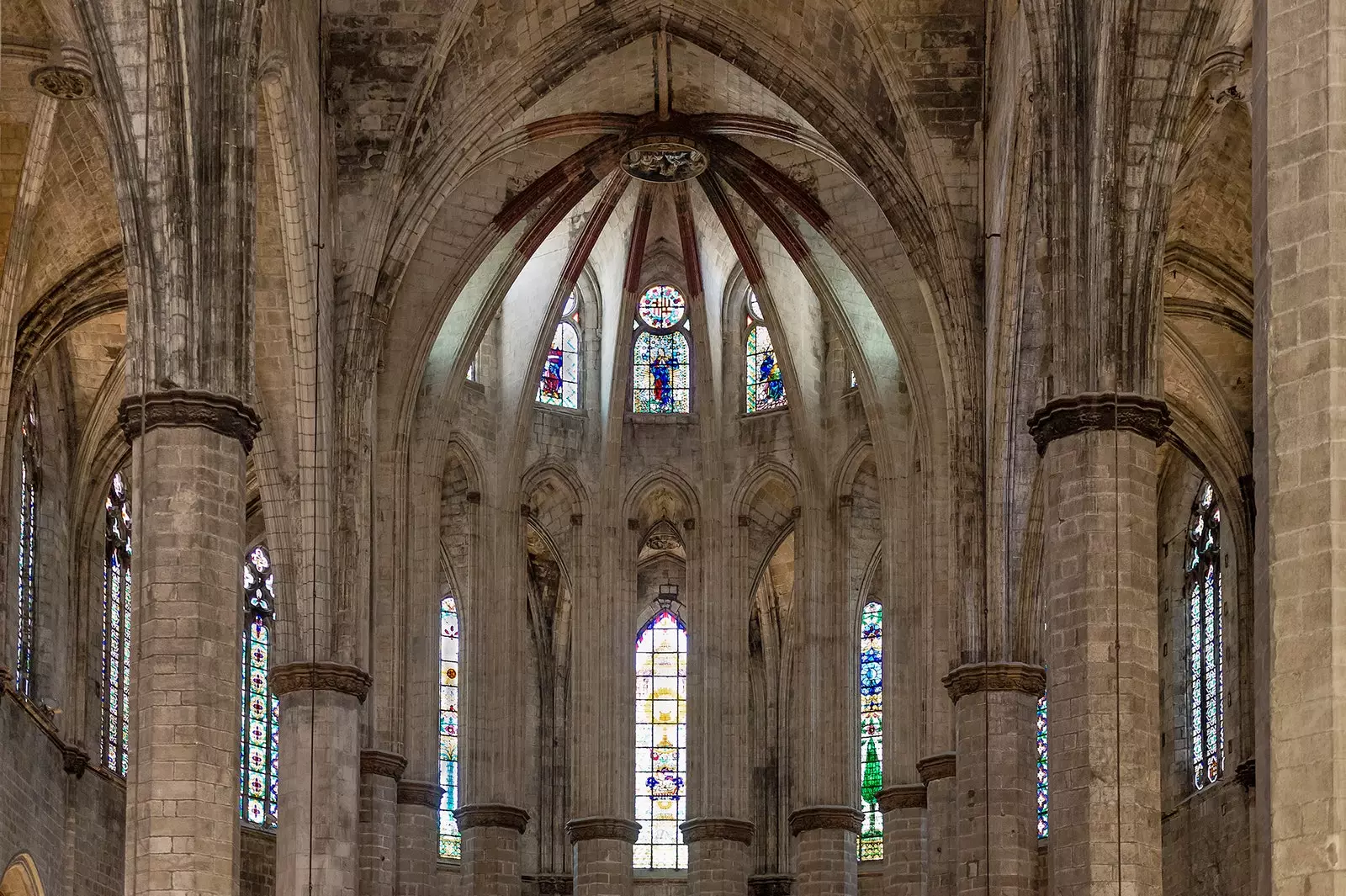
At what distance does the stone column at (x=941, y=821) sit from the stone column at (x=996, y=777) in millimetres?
1532

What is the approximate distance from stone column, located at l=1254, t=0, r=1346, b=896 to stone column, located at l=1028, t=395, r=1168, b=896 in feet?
24.6

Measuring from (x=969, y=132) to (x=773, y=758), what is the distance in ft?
46.9

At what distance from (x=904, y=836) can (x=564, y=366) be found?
9.62 meters

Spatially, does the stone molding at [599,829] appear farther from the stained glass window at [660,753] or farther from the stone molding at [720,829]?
the stained glass window at [660,753]

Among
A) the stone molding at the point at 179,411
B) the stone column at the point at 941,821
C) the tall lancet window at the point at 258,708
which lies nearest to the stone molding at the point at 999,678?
the stone column at the point at 941,821

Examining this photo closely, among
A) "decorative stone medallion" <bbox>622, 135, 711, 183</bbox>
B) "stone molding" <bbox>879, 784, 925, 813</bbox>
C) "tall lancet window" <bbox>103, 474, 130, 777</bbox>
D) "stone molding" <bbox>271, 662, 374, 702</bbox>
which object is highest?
"decorative stone medallion" <bbox>622, 135, 711, 183</bbox>

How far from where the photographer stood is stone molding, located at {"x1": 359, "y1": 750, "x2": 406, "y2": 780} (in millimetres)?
35062

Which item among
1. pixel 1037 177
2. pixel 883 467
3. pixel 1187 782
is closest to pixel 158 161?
pixel 1037 177

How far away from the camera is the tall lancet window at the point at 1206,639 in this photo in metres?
38.1

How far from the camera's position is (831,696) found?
1564 inches

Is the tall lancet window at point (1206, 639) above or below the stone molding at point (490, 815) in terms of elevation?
above

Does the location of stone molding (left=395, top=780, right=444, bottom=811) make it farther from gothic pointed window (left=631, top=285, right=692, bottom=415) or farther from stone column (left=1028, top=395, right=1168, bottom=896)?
stone column (left=1028, top=395, right=1168, bottom=896)

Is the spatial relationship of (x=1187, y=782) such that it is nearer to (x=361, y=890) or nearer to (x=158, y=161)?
(x=361, y=890)

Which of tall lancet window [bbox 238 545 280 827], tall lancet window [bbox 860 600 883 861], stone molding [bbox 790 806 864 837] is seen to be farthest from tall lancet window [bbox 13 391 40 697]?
tall lancet window [bbox 860 600 883 861]
